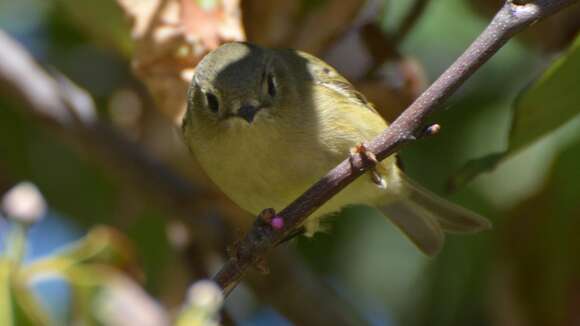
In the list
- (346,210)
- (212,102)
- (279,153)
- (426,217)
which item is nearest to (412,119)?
(279,153)

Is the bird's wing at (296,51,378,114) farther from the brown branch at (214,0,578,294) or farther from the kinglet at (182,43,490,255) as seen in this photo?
the brown branch at (214,0,578,294)

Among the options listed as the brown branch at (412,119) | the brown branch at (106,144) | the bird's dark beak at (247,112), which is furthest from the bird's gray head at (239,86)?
the brown branch at (412,119)

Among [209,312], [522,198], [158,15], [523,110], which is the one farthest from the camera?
[522,198]

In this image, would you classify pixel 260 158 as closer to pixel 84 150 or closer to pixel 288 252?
pixel 288 252

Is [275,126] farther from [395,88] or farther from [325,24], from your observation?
[395,88]

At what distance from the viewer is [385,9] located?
3.81m

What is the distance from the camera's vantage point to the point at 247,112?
10.1 feet

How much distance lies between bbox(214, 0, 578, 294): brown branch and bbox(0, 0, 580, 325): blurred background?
44 centimetres

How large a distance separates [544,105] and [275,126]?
830mm

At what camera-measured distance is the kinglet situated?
3090 millimetres

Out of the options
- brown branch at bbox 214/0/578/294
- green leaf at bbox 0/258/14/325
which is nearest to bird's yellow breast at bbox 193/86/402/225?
brown branch at bbox 214/0/578/294

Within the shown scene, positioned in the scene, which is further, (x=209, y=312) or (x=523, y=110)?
(x=523, y=110)

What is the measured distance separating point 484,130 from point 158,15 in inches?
56.5

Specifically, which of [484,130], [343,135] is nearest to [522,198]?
[484,130]
